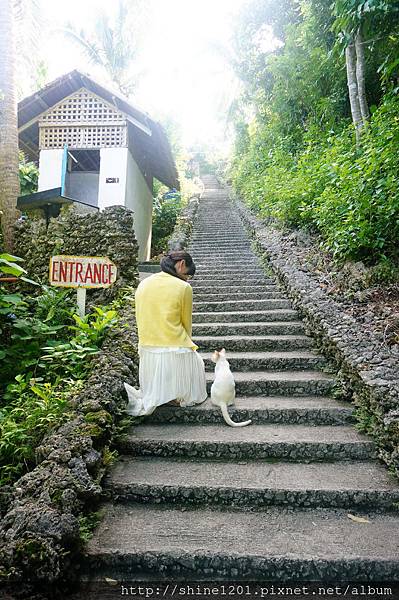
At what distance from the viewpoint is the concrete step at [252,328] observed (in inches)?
188

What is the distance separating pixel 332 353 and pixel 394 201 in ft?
5.97

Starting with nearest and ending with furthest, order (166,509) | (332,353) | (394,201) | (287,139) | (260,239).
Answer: (166,509)
(332,353)
(394,201)
(260,239)
(287,139)

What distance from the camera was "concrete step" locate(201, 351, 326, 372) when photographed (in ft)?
13.3

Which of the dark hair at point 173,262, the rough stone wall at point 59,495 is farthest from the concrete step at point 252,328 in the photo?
the rough stone wall at point 59,495

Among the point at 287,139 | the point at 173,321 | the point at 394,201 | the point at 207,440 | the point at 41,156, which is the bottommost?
the point at 207,440

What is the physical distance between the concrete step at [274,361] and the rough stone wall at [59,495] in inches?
52.2

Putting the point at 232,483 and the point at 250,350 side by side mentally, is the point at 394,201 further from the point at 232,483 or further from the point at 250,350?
the point at 232,483

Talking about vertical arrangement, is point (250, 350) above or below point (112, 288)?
below

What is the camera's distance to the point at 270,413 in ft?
10.8

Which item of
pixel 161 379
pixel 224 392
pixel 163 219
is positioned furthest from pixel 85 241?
pixel 163 219

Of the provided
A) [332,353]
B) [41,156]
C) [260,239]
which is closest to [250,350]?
[332,353]

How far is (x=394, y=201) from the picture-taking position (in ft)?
13.8

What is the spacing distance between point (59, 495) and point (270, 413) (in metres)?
1.79

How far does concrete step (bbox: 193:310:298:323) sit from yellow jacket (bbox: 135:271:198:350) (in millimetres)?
1977
